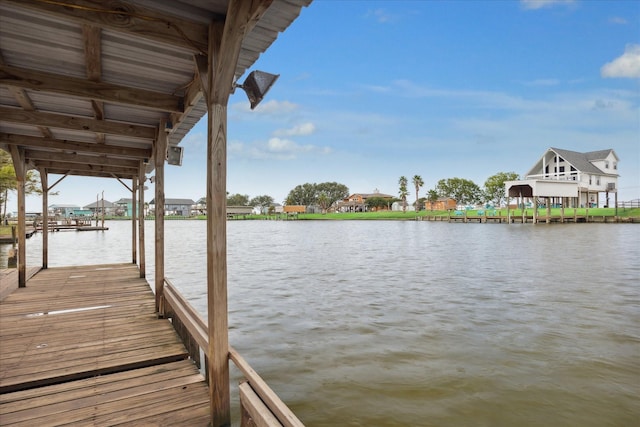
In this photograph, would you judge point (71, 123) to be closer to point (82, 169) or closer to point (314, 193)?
point (82, 169)

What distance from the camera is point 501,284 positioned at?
40.1 feet

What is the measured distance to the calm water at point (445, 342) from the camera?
4577mm

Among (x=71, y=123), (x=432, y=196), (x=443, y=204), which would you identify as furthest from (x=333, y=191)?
(x=71, y=123)

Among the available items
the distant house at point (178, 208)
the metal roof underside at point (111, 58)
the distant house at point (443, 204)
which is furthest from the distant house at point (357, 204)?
the metal roof underside at point (111, 58)

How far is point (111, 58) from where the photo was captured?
381cm

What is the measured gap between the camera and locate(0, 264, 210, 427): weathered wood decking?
10.5ft

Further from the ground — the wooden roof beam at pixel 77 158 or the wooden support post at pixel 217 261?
the wooden roof beam at pixel 77 158

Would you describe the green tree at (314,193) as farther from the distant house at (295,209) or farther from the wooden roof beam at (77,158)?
the wooden roof beam at (77,158)

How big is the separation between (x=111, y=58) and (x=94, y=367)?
336cm

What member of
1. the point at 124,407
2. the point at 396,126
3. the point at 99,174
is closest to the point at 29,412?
the point at 124,407

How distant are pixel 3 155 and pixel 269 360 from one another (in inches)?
1402

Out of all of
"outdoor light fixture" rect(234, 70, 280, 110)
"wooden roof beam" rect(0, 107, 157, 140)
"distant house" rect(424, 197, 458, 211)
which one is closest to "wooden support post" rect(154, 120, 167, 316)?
"wooden roof beam" rect(0, 107, 157, 140)

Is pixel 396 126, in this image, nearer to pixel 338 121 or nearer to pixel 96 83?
pixel 338 121

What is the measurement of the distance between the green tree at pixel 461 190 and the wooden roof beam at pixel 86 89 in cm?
8994
